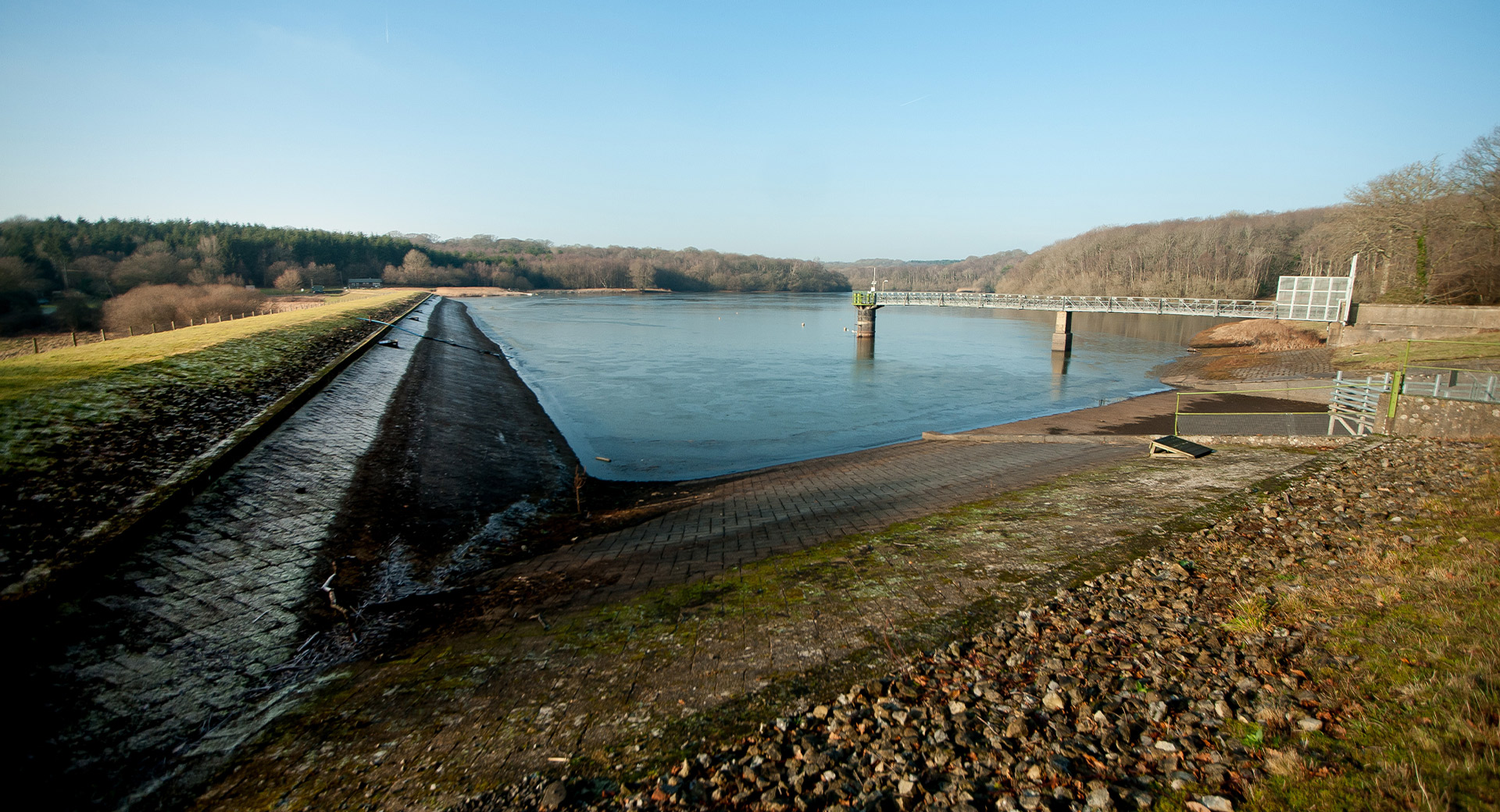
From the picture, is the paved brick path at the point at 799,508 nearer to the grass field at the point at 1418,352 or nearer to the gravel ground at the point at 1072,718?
the gravel ground at the point at 1072,718

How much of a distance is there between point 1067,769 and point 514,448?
17.7 meters

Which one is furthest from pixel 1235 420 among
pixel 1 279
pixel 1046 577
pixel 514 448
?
pixel 1 279

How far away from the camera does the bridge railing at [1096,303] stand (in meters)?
47.2

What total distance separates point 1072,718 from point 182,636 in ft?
28.3

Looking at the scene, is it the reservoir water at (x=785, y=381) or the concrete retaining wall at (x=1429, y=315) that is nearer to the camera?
the reservoir water at (x=785, y=381)

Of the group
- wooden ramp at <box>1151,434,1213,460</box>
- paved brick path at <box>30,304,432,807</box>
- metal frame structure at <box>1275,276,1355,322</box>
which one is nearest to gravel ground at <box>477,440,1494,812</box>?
paved brick path at <box>30,304,432,807</box>

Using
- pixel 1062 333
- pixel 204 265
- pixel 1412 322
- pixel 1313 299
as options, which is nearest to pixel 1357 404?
pixel 1412 322

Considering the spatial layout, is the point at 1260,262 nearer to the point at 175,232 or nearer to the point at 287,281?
the point at 287,281

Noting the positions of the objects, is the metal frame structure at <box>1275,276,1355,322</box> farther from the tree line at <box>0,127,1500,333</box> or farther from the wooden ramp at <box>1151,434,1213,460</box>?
the wooden ramp at <box>1151,434,1213,460</box>

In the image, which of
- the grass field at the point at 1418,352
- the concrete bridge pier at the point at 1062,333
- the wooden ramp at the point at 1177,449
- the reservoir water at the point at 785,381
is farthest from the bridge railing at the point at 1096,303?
the wooden ramp at the point at 1177,449

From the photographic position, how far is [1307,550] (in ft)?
23.7

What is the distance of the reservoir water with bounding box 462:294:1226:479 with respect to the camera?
22781 millimetres

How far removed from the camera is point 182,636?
260 inches

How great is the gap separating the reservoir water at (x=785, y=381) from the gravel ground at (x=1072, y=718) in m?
13.3
